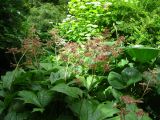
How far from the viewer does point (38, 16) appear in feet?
27.2

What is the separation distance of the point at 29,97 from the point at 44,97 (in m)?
0.13

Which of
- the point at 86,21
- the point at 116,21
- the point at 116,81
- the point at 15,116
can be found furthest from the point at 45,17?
the point at 15,116

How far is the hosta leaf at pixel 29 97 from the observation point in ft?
9.37

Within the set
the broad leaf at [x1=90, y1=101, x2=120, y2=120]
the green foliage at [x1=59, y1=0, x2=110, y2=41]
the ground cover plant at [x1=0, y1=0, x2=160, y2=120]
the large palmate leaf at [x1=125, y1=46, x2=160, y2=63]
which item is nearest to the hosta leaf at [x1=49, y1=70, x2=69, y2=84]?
the ground cover plant at [x1=0, y1=0, x2=160, y2=120]

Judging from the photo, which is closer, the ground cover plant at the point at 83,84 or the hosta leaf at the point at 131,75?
the ground cover plant at the point at 83,84

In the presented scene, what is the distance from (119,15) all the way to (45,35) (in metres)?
1.45

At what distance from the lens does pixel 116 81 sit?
3.28 meters

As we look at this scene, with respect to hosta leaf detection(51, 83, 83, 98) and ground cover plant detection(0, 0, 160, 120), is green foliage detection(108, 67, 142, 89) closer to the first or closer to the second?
ground cover plant detection(0, 0, 160, 120)

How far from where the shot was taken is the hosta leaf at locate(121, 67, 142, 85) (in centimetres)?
323

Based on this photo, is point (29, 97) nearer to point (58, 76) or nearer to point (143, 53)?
point (58, 76)

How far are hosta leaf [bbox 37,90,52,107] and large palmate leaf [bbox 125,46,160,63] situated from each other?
0.96m

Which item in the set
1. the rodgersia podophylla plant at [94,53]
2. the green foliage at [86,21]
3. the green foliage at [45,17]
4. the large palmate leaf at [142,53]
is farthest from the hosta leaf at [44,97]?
the green foliage at [45,17]

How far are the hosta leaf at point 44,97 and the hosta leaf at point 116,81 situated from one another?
63 centimetres

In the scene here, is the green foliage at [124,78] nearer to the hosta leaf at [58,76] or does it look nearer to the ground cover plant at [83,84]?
the ground cover plant at [83,84]
